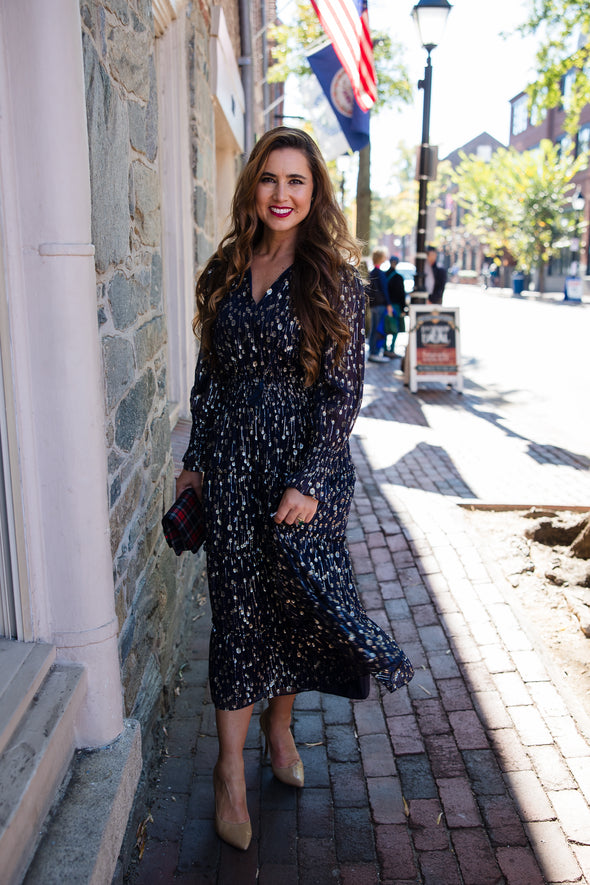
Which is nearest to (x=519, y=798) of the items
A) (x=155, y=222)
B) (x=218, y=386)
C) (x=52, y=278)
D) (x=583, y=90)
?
(x=218, y=386)

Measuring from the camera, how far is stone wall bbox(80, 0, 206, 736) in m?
2.15

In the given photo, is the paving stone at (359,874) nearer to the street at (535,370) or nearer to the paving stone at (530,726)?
the paving stone at (530,726)

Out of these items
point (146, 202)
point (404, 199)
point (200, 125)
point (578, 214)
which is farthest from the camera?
point (404, 199)

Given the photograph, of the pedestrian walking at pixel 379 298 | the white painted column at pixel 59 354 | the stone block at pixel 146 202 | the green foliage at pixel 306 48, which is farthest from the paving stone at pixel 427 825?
the green foliage at pixel 306 48

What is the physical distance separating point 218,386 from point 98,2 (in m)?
1.08

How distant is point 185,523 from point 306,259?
0.86 metres

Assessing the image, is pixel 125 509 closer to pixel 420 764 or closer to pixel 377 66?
pixel 420 764

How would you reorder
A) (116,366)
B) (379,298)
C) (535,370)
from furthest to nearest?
(379,298)
(535,370)
(116,366)

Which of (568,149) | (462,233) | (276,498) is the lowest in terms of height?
(276,498)

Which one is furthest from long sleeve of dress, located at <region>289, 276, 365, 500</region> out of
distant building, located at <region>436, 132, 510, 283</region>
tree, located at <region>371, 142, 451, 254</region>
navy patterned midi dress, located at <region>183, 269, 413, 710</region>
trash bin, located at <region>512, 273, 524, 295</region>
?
distant building, located at <region>436, 132, 510, 283</region>

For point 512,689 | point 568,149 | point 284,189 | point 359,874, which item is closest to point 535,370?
point 512,689

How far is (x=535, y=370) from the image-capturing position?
39.6 ft

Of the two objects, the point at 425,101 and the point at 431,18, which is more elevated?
the point at 431,18

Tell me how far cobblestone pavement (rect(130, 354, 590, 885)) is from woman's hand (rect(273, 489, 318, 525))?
1018 millimetres
